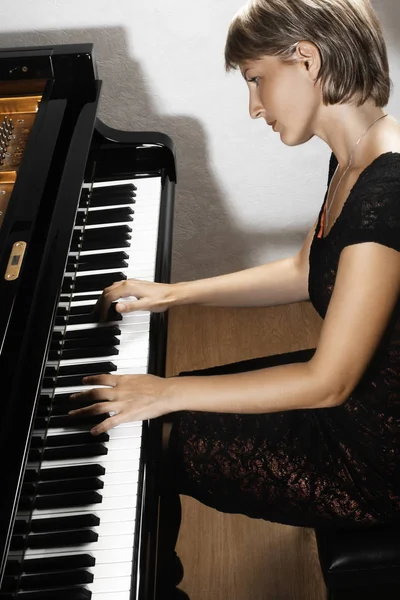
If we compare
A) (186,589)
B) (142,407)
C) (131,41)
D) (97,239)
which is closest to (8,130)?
(97,239)

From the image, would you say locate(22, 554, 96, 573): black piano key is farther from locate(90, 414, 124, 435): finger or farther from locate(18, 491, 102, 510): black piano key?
locate(90, 414, 124, 435): finger

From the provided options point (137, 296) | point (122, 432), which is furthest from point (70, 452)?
point (137, 296)

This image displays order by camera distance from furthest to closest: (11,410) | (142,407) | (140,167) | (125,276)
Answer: (140,167), (125,276), (142,407), (11,410)

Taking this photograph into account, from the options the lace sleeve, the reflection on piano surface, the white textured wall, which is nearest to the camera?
the lace sleeve

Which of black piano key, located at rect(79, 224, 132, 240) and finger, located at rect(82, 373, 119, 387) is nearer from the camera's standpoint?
finger, located at rect(82, 373, 119, 387)

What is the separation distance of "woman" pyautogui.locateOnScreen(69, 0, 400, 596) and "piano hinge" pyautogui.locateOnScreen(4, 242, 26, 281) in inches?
9.7

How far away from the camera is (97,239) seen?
1729 mm

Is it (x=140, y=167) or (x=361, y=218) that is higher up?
(x=140, y=167)

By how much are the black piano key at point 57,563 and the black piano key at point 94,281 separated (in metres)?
0.65

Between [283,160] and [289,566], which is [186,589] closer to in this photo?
[289,566]

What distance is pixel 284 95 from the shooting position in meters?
1.33

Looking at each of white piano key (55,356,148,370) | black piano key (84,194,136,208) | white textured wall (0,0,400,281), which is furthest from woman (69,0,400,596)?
white textured wall (0,0,400,281)

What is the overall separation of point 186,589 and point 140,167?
3.89 feet

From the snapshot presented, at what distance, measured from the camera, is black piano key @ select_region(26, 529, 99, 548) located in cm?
114
